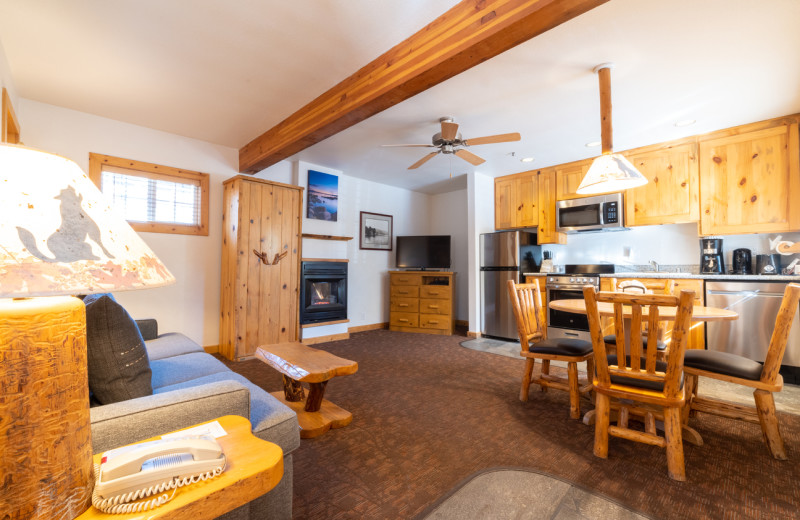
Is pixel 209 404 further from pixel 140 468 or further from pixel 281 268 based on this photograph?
pixel 281 268

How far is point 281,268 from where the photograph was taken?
4.02m

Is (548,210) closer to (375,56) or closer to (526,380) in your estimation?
(526,380)

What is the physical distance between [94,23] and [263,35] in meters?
0.99

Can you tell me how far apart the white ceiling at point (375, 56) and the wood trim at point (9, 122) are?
0.91 feet

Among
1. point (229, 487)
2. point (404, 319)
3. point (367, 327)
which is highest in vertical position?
point (229, 487)

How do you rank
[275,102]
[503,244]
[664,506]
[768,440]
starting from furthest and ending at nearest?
1. [503,244]
2. [275,102]
3. [768,440]
4. [664,506]

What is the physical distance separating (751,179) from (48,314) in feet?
16.4

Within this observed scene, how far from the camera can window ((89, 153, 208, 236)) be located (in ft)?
11.0

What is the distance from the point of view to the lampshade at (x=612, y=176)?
2.27 meters

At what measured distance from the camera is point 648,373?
1651 millimetres

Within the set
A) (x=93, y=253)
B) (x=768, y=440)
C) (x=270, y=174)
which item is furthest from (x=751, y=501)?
(x=270, y=174)

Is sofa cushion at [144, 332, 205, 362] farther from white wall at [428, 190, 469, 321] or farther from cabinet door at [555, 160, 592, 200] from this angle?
cabinet door at [555, 160, 592, 200]

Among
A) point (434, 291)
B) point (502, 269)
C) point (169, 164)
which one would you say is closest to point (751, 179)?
point (502, 269)

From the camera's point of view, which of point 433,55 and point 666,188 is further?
point 666,188
